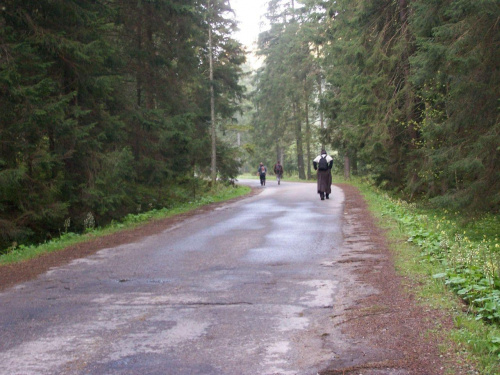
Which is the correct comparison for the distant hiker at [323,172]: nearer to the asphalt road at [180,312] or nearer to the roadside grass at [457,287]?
the roadside grass at [457,287]

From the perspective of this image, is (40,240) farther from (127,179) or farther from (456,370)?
(456,370)

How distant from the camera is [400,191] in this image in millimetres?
21828

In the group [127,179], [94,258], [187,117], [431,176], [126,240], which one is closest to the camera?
[94,258]

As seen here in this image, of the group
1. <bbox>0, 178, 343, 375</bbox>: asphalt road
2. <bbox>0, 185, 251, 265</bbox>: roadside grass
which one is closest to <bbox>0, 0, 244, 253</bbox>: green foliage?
<bbox>0, 185, 251, 265</bbox>: roadside grass

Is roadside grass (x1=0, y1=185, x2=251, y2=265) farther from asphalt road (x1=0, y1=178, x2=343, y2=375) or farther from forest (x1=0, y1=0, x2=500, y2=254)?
asphalt road (x1=0, y1=178, x2=343, y2=375)

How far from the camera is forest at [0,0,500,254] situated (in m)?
10.5

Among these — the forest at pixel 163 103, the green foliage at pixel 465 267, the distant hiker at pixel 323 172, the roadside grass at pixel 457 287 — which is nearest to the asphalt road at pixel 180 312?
the roadside grass at pixel 457 287

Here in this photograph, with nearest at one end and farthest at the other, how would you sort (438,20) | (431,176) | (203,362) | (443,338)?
(203,362)
(443,338)
(438,20)
(431,176)

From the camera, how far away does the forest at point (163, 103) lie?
414 inches

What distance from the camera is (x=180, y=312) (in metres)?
5.38

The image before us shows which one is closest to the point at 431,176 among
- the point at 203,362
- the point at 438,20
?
the point at 438,20

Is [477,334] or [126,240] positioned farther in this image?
[126,240]

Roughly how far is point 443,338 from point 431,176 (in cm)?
1111

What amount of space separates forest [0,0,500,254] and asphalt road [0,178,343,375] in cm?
418
